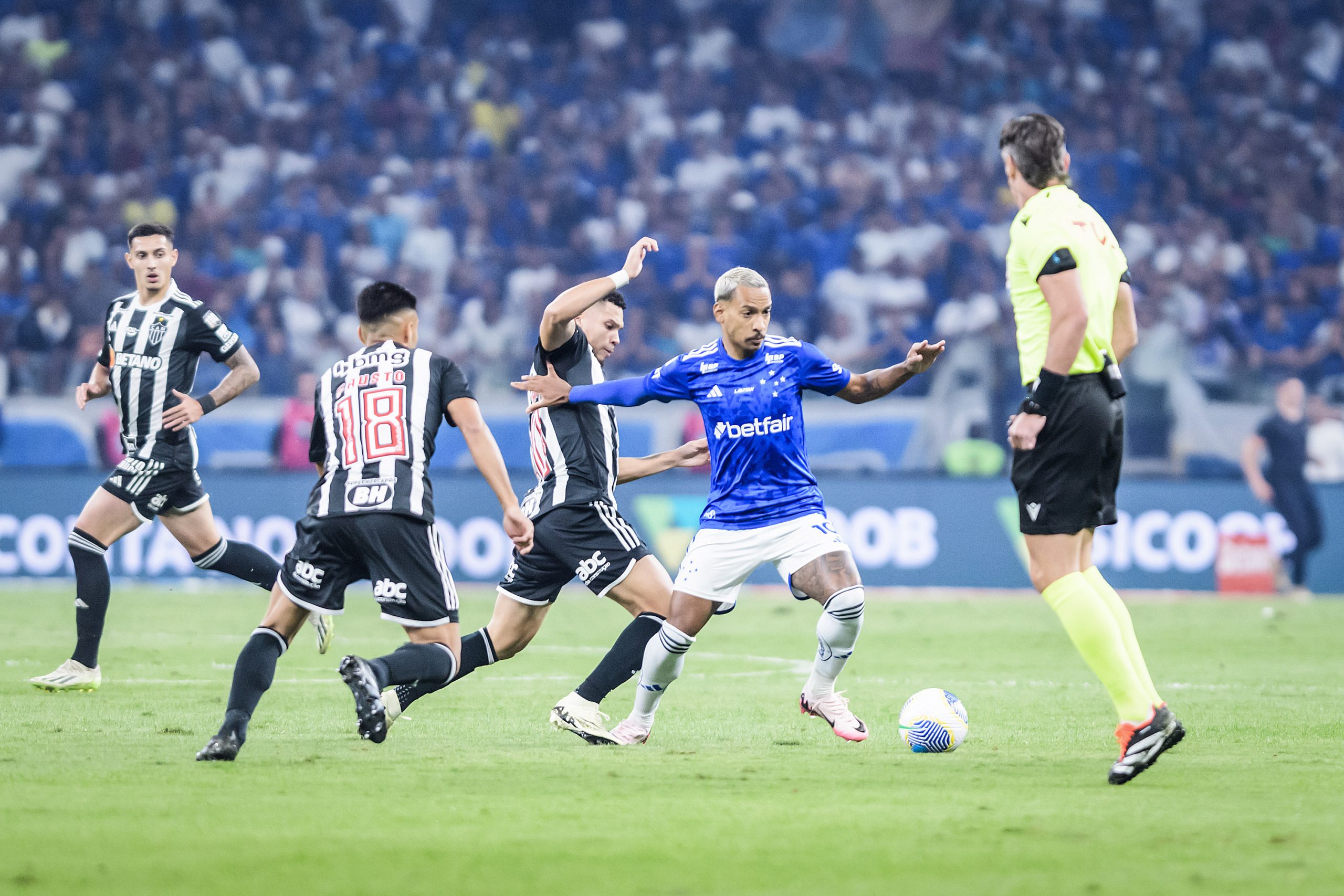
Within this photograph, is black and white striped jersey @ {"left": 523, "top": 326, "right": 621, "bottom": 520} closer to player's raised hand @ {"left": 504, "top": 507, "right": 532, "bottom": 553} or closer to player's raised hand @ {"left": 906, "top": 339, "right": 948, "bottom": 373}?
player's raised hand @ {"left": 504, "top": 507, "right": 532, "bottom": 553}

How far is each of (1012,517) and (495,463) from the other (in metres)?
11.2

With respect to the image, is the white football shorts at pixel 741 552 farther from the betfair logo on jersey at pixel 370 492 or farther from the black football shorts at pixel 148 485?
the black football shorts at pixel 148 485

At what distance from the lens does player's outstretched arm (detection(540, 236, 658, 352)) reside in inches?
277

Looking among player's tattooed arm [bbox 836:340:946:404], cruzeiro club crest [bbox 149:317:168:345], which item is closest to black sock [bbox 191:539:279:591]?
cruzeiro club crest [bbox 149:317:168:345]

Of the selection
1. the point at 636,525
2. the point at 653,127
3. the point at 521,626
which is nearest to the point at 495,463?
the point at 521,626

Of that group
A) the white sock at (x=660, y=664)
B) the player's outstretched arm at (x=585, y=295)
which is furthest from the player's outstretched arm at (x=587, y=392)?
the white sock at (x=660, y=664)

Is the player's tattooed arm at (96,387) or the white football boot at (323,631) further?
the player's tattooed arm at (96,387)

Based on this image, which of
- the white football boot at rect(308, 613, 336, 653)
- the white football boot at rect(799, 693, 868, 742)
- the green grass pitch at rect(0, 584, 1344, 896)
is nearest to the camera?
the green grass pitch at rect(0, 584, 1344, 896)

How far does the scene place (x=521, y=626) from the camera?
24.7 feet

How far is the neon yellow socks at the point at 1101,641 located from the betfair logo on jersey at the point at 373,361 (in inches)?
103

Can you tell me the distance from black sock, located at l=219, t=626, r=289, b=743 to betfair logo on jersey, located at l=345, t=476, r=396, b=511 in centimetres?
64

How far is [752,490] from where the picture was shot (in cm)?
698

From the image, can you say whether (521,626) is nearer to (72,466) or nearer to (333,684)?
(333,684)

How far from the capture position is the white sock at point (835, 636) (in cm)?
682
